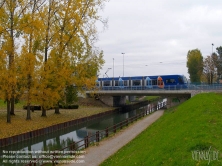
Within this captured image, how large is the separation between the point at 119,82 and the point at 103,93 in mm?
4758

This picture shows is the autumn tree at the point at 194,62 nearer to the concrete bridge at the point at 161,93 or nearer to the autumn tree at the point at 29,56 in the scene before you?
the concrete bridge at the point at 161,93

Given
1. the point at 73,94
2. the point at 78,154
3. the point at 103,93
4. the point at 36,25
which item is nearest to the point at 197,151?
the point at 78,154

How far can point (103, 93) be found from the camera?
49281 mm

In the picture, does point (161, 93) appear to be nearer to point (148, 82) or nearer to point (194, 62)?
point (148, 82)

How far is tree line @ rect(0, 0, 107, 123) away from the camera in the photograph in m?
22.5

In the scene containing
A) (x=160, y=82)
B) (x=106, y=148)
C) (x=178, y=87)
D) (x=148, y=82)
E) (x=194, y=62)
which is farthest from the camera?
(x=194, y=62)

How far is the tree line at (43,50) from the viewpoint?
22469mm

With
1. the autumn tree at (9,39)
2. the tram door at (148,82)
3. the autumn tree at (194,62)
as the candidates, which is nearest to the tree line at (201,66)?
the autumn tree at (194,62)

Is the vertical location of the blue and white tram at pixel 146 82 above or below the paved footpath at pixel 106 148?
above

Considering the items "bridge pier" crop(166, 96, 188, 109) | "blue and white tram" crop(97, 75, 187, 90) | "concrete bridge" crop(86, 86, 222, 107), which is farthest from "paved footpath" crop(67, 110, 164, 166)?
"blue and white tram" crop(97, 75, 187, 90)

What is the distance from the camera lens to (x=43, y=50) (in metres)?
27.4

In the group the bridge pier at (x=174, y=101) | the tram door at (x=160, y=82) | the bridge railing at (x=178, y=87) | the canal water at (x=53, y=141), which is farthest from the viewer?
the tram door at (x=160, y=82)

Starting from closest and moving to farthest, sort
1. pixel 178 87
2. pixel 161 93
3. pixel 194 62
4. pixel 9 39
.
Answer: pixel 9 39
pixel 161 93
pixel 178 87
pixel 194 62

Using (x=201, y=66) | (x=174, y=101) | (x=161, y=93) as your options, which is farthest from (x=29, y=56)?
(x=201, y=66)
